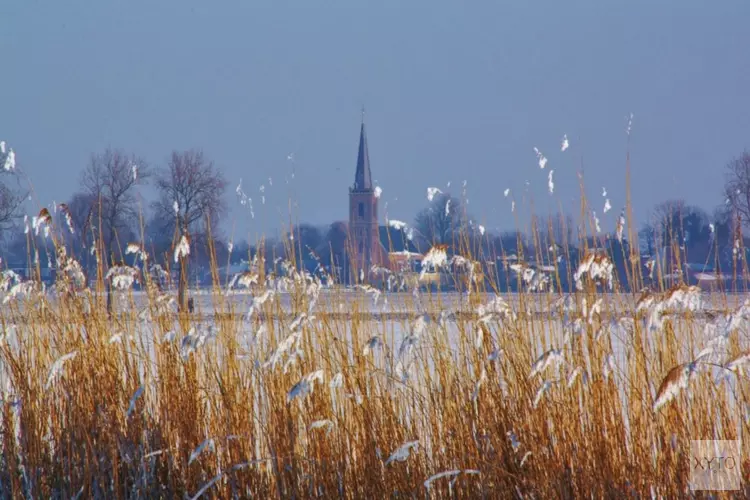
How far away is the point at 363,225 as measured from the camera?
55.1 metres

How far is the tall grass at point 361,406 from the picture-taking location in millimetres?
2424

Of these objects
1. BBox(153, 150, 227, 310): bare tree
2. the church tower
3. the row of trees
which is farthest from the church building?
BBox(153, 150, 227, 310): bare tree

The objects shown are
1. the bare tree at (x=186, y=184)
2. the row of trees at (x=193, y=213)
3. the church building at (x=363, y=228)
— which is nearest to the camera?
the row of trees at (x=193, y=213)

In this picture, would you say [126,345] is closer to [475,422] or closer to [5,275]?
[5,275]

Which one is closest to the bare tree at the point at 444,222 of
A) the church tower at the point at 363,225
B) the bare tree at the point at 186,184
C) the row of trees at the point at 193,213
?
the row of trees at the point at 193,213

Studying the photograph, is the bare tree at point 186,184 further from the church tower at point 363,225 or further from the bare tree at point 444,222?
the bare tree at point 444,222

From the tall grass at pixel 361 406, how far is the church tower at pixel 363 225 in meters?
0.32

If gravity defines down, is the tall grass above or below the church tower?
below

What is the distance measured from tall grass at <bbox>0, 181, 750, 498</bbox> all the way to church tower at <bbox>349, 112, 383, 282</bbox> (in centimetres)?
32

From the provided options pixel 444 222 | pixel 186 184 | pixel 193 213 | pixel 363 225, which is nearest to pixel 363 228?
pixel 193 213

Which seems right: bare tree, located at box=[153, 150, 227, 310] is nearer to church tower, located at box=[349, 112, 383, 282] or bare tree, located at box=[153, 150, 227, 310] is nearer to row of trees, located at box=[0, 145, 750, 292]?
row of trees, located at box=[0, 145, 750, 292]

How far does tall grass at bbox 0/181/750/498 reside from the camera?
2.42 meters

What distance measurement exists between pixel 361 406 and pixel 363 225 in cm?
5244

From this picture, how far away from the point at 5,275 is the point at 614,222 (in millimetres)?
2670
